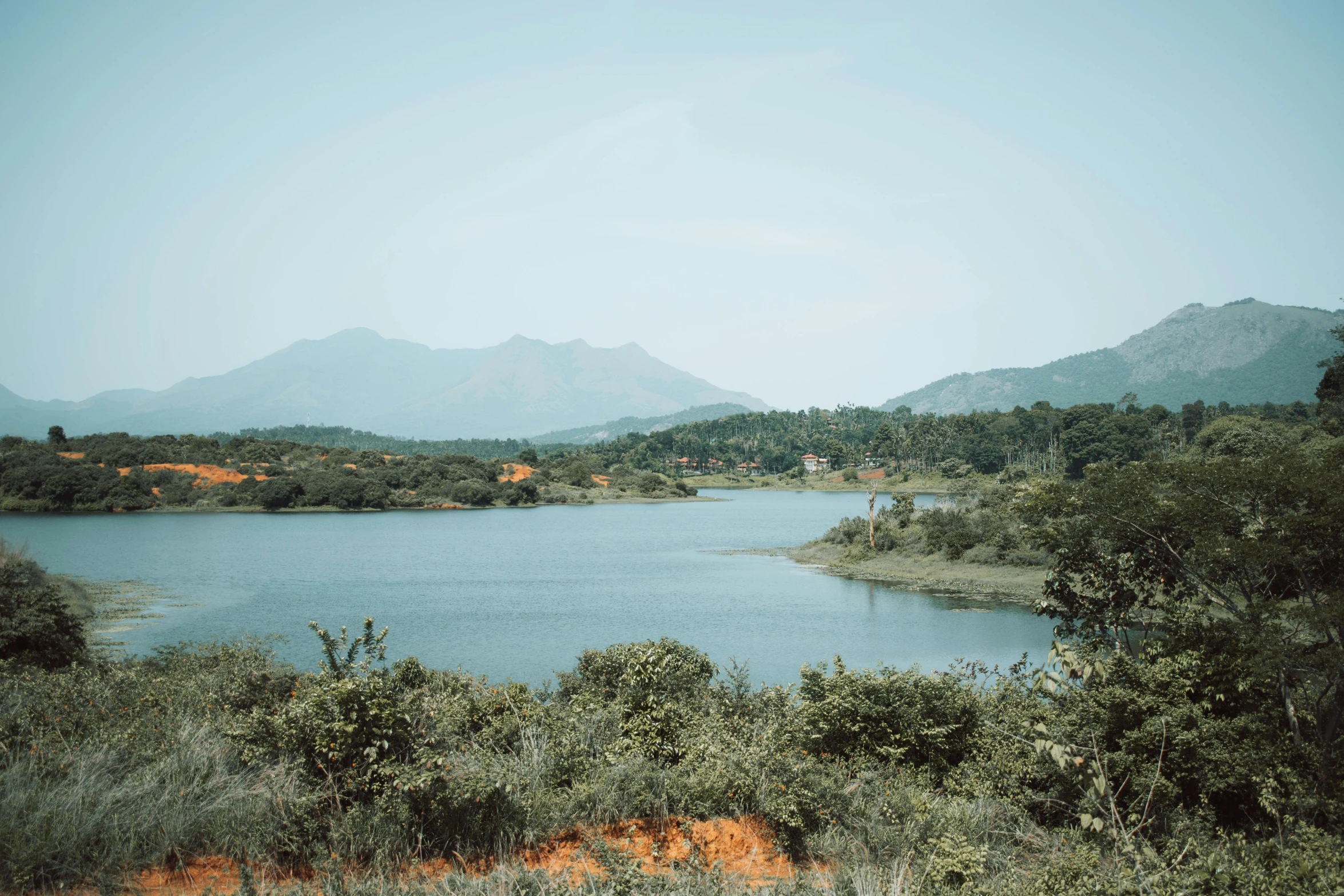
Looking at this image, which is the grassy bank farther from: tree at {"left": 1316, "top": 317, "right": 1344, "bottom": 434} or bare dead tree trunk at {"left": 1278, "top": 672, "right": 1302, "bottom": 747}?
bare dead tree trunk at {"left": 1278, "top": 672, "right": 1302, "bottom": 747}

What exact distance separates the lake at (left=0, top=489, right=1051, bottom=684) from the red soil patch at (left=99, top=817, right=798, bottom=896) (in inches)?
422

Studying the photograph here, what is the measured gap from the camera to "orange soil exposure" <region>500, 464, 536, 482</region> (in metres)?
101

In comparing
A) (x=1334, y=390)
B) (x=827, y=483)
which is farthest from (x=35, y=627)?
(x=827, y=483)

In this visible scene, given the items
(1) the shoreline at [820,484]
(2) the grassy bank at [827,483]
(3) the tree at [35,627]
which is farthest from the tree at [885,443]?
(3) the tree at [35,627]

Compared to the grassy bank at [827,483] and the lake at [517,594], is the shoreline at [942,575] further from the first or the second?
the grassy bank at [827,483]

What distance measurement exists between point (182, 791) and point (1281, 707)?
10.3m

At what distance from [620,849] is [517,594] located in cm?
3009

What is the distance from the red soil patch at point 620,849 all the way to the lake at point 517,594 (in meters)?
10.7

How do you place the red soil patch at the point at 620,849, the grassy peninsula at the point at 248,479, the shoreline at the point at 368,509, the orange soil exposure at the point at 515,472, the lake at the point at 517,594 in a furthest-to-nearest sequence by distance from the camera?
the orange soil exposure at the point at 515,472 < the grassy peninsula at the point at 248,479 < the shoreline at the point at 368,509 < the lake at the point at 517,594 < the red soil patch at the point at 620,849

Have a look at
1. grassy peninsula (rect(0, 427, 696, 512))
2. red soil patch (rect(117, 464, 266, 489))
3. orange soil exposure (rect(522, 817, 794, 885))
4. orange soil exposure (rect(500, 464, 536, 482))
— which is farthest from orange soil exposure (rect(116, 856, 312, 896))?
orange soil exposure (rect(500, 464, 536, 482))

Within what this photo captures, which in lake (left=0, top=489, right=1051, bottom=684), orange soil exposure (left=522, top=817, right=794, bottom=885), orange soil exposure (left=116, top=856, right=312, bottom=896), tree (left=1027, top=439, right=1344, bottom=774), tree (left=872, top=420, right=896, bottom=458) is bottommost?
lake (left=0, top=489, right=1051, bottom=684)

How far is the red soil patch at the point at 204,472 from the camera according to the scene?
78.6 m

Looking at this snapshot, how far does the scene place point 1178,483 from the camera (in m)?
9.63

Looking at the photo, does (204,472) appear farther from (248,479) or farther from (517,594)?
(517,594)
